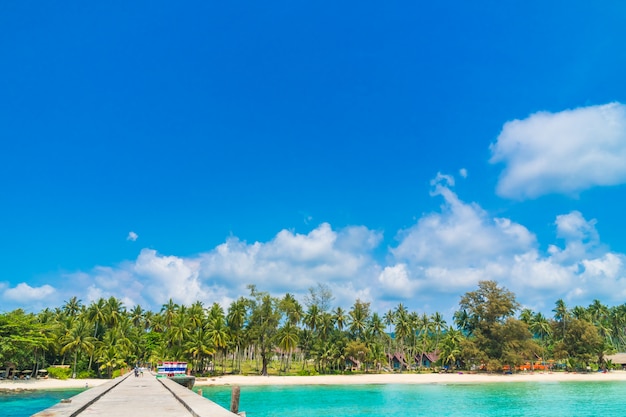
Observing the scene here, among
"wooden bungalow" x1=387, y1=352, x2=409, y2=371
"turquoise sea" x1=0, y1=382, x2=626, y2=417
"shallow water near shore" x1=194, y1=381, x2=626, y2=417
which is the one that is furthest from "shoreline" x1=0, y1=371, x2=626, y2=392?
"wooden bungalow" x1=387, y1=352, x2=409, y2=371

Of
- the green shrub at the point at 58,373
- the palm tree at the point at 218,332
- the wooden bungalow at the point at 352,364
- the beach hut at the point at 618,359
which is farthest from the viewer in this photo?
the beach hut at the point at 618,359

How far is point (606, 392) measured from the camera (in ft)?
151

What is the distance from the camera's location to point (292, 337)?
67.8 metres

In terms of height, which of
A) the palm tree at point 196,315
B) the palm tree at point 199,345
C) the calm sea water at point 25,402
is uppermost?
the palm tree at point 196,315

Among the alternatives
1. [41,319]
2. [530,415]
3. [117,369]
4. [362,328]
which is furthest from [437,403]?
[41,319]

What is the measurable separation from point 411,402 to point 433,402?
6.24ft

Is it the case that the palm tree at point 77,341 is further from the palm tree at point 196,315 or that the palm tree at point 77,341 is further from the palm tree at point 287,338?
the palm tree at point 287,338

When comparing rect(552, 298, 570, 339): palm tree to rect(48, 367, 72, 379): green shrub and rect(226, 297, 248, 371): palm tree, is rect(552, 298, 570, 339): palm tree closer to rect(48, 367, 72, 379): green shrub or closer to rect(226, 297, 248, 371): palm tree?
rect(226, 297, 248, 371): palm tree

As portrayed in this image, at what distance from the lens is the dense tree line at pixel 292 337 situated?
6116 centimetres

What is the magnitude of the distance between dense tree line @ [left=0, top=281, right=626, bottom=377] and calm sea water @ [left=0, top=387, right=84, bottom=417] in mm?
11233

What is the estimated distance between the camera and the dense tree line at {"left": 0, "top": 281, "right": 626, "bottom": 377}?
61156mm

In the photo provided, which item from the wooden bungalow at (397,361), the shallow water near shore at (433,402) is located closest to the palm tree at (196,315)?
the shallow water near shore at (433,402)

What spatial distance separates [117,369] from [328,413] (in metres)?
41.4

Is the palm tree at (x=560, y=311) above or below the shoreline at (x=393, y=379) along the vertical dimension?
above
